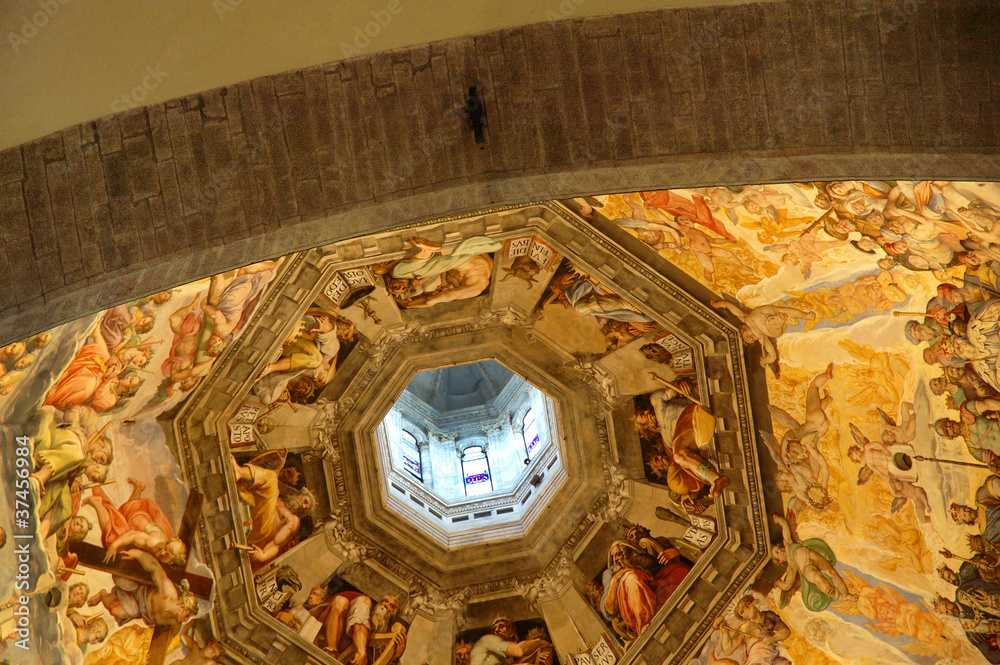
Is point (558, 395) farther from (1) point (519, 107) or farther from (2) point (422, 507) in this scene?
(1) point (519, 107)

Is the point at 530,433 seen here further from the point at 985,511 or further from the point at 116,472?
the point at 985,511

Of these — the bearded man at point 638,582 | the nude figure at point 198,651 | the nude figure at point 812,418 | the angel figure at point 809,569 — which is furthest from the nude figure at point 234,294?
the angel figure at point 809,569

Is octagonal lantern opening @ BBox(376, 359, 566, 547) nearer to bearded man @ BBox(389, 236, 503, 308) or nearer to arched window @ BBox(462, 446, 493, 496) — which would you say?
arched window @ BBox(462, 446, 493, 496)

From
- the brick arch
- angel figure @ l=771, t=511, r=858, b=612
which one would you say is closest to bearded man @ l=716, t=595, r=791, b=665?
angel figure @ l=771, t=511, r=858, b=612

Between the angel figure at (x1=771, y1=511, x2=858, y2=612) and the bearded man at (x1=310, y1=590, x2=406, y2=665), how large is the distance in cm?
521

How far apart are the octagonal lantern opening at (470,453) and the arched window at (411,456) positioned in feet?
0.08

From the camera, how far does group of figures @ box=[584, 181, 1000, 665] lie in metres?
7.28

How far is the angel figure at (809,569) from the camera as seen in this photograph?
32.5 feet

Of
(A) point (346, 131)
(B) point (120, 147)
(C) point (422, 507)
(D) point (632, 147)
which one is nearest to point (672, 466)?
(C) point (422, 507)

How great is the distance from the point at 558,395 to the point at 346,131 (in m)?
6.87

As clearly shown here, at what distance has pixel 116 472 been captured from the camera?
904 cm

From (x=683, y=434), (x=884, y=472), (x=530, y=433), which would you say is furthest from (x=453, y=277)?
(x=530, y=433)

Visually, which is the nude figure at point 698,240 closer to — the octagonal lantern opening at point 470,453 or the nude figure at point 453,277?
the nude figure at point 453,277

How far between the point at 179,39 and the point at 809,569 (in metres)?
8.92
